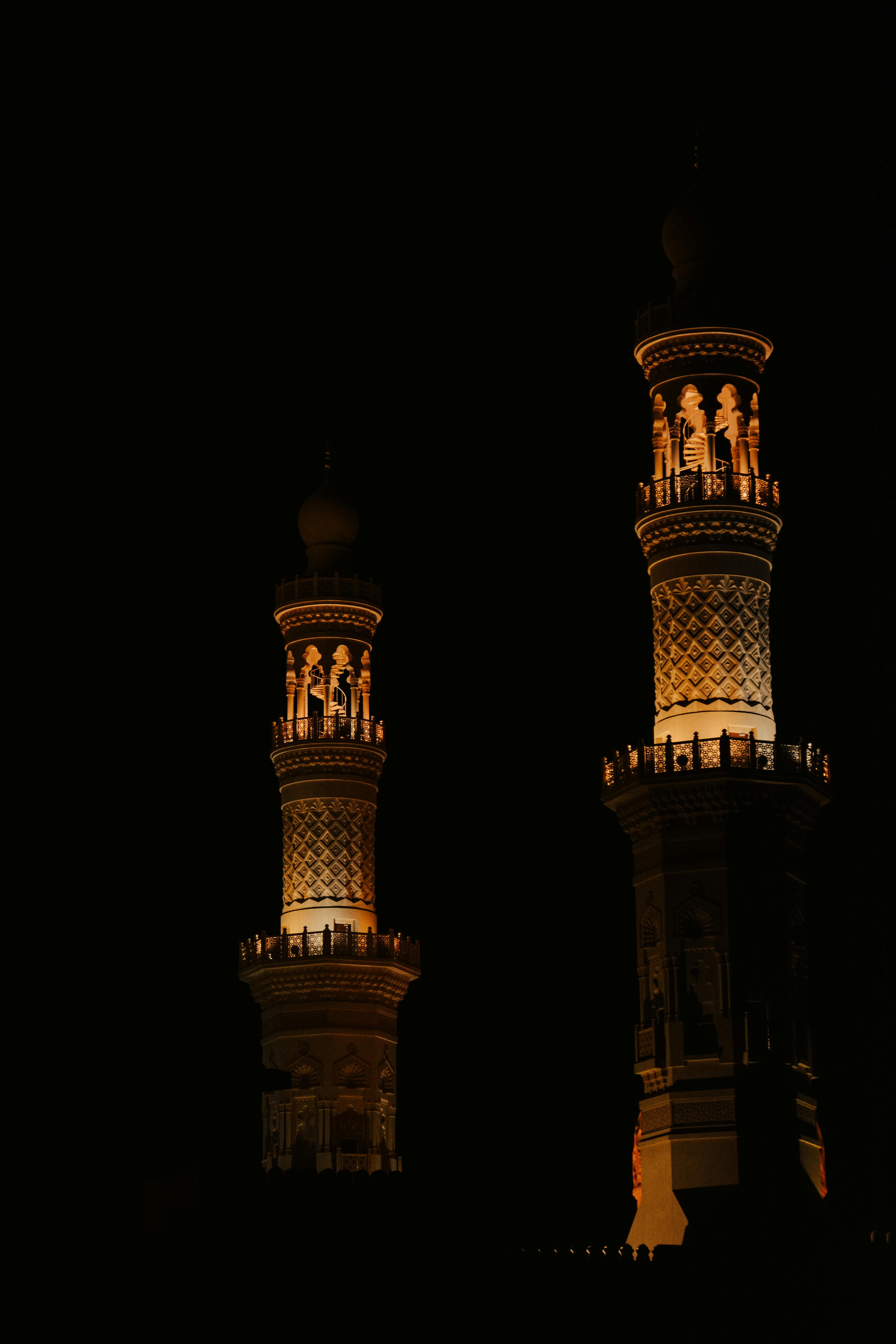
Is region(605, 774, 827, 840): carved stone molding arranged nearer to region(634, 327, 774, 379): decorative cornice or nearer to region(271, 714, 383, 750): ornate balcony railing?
region(634, 327, 774, 379): decorative cornice

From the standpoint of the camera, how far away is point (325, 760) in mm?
49000

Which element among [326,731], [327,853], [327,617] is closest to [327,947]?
[327,853]

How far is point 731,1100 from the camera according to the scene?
3634 cm

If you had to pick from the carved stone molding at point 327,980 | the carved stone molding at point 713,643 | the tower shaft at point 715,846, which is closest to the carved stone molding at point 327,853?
A: the carved stone molding at point 327,980

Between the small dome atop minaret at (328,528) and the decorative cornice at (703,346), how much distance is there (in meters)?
12.5

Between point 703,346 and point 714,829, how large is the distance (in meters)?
7.66

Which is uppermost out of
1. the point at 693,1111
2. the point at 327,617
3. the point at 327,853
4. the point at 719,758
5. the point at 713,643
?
the point at 327,617

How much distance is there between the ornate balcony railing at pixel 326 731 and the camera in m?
49.1

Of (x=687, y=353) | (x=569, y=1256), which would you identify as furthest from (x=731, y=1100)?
(x=687, y=353)

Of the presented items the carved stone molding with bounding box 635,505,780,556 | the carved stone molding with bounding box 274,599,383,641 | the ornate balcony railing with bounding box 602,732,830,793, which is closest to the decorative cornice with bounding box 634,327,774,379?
the carved stone molding with bounding box 635,505,780,556

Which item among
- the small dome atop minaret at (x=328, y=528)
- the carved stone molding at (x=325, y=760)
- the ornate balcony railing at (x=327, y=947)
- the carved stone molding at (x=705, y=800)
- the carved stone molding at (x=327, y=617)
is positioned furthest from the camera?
the small dome atop minaret at (x=328, y=528)

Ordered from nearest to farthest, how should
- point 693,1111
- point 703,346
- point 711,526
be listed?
point 693,1111 → point 711,526 → point 703,346

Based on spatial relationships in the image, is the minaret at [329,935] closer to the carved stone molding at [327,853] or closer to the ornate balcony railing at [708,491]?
the carved stone molding at [327,853]

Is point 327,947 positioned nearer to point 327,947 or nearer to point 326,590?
point 327,947
